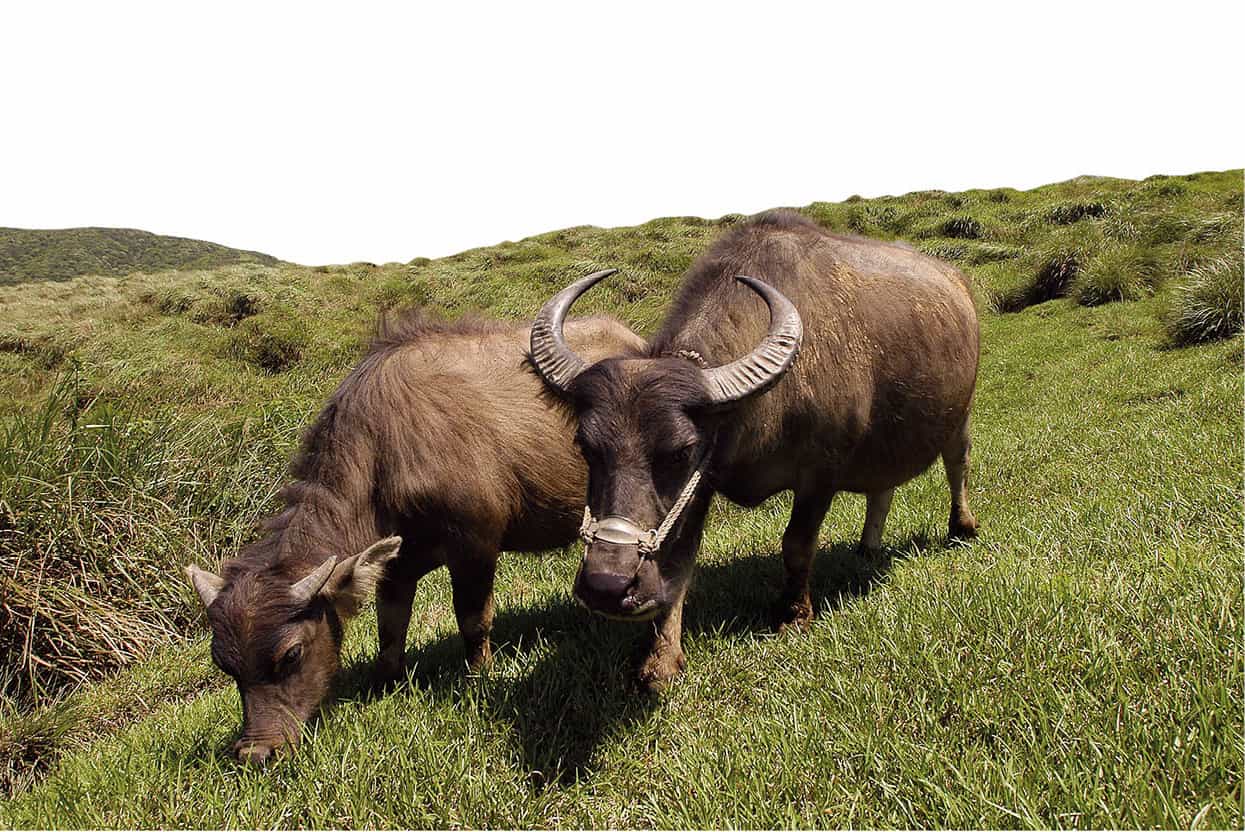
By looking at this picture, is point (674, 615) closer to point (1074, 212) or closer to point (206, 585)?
point (206, 585)

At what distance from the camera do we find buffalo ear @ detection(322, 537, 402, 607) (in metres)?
3.22

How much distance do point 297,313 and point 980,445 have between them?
15868 millimetres

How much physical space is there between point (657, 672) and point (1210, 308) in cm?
1039

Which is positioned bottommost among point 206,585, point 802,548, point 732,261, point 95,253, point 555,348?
point 802,548

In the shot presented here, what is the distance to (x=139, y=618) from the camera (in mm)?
5500

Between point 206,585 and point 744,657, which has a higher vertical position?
point 206,585

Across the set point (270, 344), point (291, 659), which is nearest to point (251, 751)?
point (291, 659)

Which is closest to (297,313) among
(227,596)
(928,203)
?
(227,596)

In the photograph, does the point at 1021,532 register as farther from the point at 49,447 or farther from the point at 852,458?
the point at 49,447

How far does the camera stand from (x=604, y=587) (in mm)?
2424

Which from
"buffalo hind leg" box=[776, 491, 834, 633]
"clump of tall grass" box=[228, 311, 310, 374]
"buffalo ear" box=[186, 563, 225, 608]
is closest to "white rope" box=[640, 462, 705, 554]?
"buffalo hind leg" box=[776, 491, 834, 633]

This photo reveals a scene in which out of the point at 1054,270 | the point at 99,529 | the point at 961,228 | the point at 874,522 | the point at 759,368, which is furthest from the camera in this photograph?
the point at 961,228

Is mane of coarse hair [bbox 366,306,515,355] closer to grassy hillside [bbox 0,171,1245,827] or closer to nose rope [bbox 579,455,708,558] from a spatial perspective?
grassy hillside [bbox 0,171,1245,827]

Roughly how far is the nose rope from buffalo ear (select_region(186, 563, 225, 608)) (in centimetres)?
194
